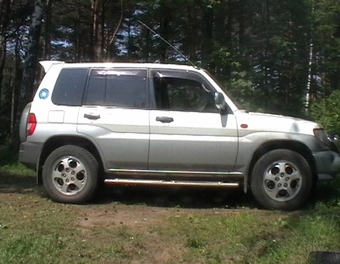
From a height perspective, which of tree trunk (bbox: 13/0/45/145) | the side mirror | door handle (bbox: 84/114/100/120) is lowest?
door handle (bbox: 84/114/100/120)

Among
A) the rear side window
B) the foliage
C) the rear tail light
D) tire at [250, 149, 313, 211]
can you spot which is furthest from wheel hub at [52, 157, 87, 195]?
the foliage

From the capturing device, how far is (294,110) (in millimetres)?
17797

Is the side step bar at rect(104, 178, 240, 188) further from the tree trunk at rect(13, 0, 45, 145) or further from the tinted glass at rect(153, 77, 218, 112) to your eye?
the tree trunk at rect(13, 0, 45, 145)

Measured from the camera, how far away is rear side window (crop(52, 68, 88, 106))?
8336 millimetres

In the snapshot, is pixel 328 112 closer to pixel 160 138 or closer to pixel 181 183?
pixel 181 183

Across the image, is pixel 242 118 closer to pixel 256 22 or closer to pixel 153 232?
pixel 153 232

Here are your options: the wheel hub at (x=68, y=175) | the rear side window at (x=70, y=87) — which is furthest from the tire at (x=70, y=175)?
the rear side window at (x=70, y=87)

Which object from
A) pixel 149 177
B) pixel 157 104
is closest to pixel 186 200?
pixel 149 177

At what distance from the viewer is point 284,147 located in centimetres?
809

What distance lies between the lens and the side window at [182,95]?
8195 millimetres

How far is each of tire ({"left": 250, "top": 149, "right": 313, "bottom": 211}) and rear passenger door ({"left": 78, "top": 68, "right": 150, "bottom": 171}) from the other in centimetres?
151

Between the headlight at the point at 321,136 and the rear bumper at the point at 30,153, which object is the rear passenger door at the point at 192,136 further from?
the rear bumper at the point at 30,153

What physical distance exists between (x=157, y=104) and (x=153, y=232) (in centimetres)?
215

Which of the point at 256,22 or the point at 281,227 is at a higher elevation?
the point at 256,22
